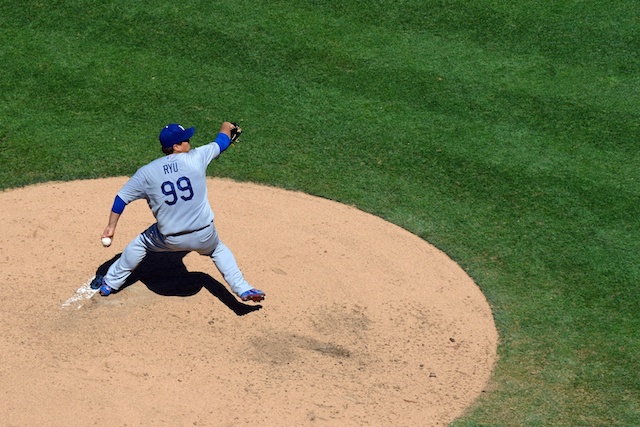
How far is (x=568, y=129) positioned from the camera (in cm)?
1181

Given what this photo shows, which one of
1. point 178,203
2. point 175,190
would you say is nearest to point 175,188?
point 175,190

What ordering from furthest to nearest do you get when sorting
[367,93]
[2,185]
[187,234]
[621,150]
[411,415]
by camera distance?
[367,93], [621,150], [2,185], [187,234], [411,415]

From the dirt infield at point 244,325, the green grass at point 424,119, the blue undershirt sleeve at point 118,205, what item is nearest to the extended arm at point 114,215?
the blue undershirt sleeve at point 118,205

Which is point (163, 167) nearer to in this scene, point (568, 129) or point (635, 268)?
point (635, 268)

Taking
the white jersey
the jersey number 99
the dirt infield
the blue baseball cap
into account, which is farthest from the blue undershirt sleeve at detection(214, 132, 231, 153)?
the dirt infield

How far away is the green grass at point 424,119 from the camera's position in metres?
9.41

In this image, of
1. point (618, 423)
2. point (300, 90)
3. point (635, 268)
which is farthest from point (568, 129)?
point (618, 423)

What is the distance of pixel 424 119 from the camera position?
468 inches

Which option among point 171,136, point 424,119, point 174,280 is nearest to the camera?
point 171,136

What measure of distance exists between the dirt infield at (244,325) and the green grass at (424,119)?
0.48 m

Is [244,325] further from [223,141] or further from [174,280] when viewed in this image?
[223,141]

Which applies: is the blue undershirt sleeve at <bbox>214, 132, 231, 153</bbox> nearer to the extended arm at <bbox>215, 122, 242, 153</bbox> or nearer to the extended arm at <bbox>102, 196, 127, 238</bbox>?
the extended arm at <bbox>215, 122, 242, 153</bbox>

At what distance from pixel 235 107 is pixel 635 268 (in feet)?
17.4

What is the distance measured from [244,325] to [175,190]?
141 centimetres
